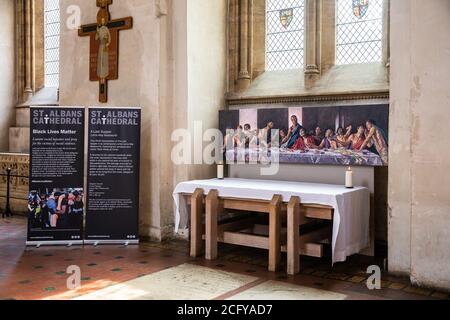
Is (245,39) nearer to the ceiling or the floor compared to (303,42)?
nearer to the ceiling

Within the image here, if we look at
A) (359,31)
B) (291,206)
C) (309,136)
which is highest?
(359,31)

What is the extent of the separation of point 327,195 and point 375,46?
2.48 m

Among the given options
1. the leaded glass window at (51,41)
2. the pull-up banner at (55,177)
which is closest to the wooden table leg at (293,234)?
the pull-up banner at (55,177)

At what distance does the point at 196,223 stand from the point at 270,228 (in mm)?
1040

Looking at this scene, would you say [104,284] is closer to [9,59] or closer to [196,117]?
[196,117]

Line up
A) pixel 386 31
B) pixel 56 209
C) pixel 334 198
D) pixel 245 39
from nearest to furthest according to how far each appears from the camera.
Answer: pixel 334 198 < pixel 386 31 < pixel 56 209 < pixel 245 39

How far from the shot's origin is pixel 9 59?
33.7ft

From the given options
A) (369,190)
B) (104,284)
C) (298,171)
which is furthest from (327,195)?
(104,284)

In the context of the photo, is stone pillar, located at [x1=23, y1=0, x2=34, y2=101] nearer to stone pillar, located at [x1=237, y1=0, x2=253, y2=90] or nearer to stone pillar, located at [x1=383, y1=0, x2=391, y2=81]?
stone pillar, located at [x1=237, y1=0, x2=253, y2=90]

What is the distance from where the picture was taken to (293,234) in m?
5.14

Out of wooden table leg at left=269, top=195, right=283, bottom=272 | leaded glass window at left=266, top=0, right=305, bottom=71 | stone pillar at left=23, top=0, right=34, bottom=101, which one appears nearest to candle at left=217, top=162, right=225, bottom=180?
wooden table leg at left=269, top=195, right=283, bottom=272

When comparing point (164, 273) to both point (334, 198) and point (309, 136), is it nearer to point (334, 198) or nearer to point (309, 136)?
point (334, 198)

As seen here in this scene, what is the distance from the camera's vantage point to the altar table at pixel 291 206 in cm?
508

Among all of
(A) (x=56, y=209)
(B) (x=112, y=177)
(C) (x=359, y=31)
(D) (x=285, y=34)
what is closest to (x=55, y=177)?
(A) (x=56, y=209)
